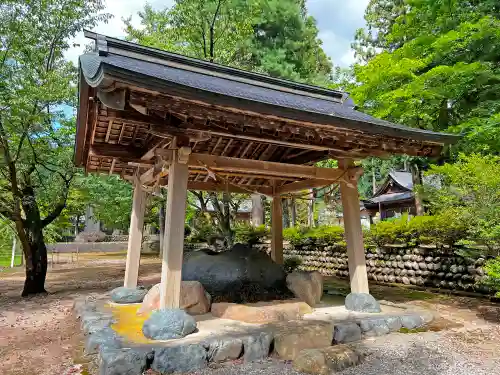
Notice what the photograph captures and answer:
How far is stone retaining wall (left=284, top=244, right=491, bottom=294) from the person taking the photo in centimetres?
843

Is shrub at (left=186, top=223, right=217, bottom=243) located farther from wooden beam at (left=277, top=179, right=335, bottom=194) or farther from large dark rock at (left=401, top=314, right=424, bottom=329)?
large dark rock at (left=401, top=314, right=424, bottom=329)

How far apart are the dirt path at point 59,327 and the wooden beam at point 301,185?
10.5 ft

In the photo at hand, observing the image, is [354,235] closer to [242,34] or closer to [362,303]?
[362,303]

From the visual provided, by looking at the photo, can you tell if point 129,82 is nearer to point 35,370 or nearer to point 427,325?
point 35,370

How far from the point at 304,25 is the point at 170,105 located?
52.8 ft

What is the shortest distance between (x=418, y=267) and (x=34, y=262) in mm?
10752

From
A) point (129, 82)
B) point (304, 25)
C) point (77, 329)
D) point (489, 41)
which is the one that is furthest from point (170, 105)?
point (304, 25)

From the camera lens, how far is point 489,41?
897 cm

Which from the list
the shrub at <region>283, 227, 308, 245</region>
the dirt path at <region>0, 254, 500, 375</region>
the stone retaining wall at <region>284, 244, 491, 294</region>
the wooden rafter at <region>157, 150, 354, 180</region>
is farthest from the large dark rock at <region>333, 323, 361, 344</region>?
the shrub at <region>283, 227, 308, 245</region>

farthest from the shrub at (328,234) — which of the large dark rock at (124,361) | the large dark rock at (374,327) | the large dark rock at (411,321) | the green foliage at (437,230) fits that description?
the large dark rock at (124,361)

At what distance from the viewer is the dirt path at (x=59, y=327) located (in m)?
4.52

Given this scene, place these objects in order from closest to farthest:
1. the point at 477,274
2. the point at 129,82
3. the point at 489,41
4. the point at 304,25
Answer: the point at 129,82, the point at 477,274, the point at 489,41, the point at 304,25

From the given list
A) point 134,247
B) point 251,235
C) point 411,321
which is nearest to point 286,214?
point 251,235

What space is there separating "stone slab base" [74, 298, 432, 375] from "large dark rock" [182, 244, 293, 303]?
100 centimetres
